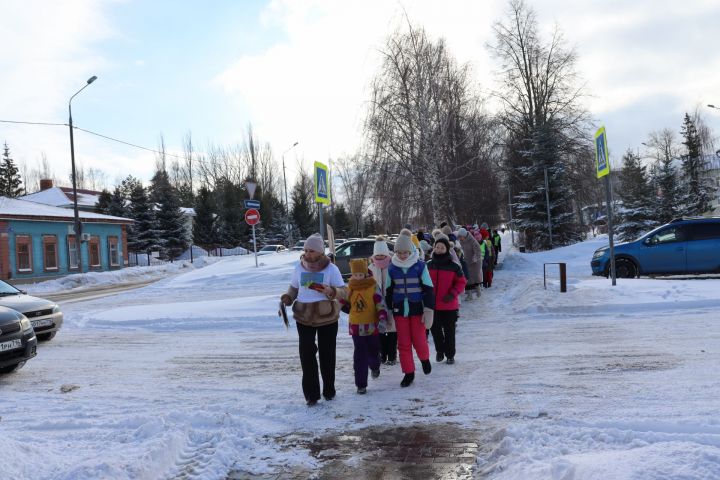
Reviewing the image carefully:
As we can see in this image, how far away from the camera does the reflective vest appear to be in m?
6.95

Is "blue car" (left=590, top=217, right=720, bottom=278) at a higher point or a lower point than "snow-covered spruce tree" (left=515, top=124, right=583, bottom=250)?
lower

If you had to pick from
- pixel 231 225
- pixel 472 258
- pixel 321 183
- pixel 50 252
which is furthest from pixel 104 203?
pixel 321 183

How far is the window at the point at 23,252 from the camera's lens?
3438 cm

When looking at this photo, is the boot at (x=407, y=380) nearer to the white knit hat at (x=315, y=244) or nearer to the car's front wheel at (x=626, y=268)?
the white knit hat at (x=315, y=244)

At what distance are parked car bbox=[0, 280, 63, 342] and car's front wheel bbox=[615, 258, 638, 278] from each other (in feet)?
47.0

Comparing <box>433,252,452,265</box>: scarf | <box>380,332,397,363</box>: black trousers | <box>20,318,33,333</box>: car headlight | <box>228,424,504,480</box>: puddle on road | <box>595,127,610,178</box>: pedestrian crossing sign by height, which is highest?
<box>595,127,610,178</box>: pedestrian crossing sign

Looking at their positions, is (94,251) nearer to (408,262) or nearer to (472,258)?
(472,258)

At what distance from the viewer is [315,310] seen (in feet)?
20.2

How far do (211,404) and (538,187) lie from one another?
30.5m

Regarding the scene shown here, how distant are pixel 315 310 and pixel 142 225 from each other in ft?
167

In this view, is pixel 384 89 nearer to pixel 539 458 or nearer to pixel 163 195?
pixel 539 458

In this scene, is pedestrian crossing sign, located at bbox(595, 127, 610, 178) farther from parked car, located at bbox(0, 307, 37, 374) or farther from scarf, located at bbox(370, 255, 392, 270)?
parked car, located at bbox(0, 307, 37, 374)

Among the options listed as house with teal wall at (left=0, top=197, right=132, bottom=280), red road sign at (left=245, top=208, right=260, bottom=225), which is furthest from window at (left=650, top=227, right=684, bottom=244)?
house with teal wall at (left=0, top=197, right=132, bottom=280)

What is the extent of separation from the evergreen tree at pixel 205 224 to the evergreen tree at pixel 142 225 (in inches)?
203
